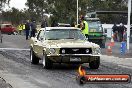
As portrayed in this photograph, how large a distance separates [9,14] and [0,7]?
11.1 m

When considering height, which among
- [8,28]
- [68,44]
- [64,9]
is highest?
[64,9]

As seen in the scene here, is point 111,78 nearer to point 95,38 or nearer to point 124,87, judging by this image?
point 124,87

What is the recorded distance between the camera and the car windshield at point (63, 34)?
15.8 metres

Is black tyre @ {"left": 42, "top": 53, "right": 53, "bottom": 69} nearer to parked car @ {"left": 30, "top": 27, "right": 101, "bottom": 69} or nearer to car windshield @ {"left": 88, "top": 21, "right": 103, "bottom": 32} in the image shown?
parked car @ {"left": 30, "top": 27, "right": 101, "bottom": 69}

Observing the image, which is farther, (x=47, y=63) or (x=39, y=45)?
(x=39, y=45)

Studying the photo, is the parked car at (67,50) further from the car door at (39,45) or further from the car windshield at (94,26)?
the car windshield at (94,26)

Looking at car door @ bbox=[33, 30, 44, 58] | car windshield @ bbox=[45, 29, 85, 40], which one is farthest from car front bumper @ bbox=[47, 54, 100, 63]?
car windshield @ bbox=[45, 29, 85, 40]

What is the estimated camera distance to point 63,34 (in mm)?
15914

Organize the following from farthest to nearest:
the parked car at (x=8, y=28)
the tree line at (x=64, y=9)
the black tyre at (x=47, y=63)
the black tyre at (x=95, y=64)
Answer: the parked car at (x=8, y=28) < the tree line at (x=64, y=9) < the black tyre at (x=95, y=64) < the black tyre at (x=47, y=63)

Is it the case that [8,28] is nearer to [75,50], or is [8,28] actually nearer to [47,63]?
[47,63]

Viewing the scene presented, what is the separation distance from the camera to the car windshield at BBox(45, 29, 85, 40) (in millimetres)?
15789

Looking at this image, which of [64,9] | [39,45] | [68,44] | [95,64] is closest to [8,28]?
[64,9]

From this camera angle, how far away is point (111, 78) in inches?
154

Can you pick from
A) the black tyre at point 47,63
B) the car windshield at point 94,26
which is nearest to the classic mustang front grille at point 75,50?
the black tyre at point 47,63
